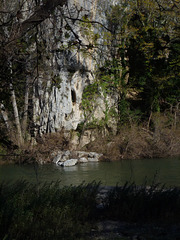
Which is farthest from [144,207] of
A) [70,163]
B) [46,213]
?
[70,163]

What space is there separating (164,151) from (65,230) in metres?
16.8

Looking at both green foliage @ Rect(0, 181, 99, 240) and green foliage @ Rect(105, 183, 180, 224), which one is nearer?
green foliage @ Rect(0, 181, 99, 240)

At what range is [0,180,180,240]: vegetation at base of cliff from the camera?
11.9 ft

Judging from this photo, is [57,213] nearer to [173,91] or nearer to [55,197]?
[55,197]

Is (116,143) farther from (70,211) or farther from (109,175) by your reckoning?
(70,211)

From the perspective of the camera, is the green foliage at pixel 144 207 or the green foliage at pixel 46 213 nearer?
the green foliage at pixel 46 213

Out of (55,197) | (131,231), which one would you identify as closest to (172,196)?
(131,231)

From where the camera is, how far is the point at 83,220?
450 cm

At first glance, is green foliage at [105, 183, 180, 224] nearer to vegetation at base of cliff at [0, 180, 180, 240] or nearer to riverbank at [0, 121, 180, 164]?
vegetation at base of cliff at [0, 180, 180, 240]

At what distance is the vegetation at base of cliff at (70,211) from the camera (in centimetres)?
361

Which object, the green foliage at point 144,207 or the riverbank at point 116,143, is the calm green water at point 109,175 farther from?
the green foliage at point 144,207

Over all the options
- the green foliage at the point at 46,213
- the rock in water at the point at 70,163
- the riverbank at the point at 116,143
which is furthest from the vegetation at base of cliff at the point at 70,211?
the riverbank at the point at 116,143

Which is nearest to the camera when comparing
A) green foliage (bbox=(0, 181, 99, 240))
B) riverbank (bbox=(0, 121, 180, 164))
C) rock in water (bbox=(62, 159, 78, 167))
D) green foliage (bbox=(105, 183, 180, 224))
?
green foliage (bbox=(0, 181, 99, 240))

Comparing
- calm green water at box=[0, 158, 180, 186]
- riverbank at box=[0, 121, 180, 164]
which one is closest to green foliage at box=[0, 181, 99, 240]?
calm green water at box=[0, 158, 180, 186]
